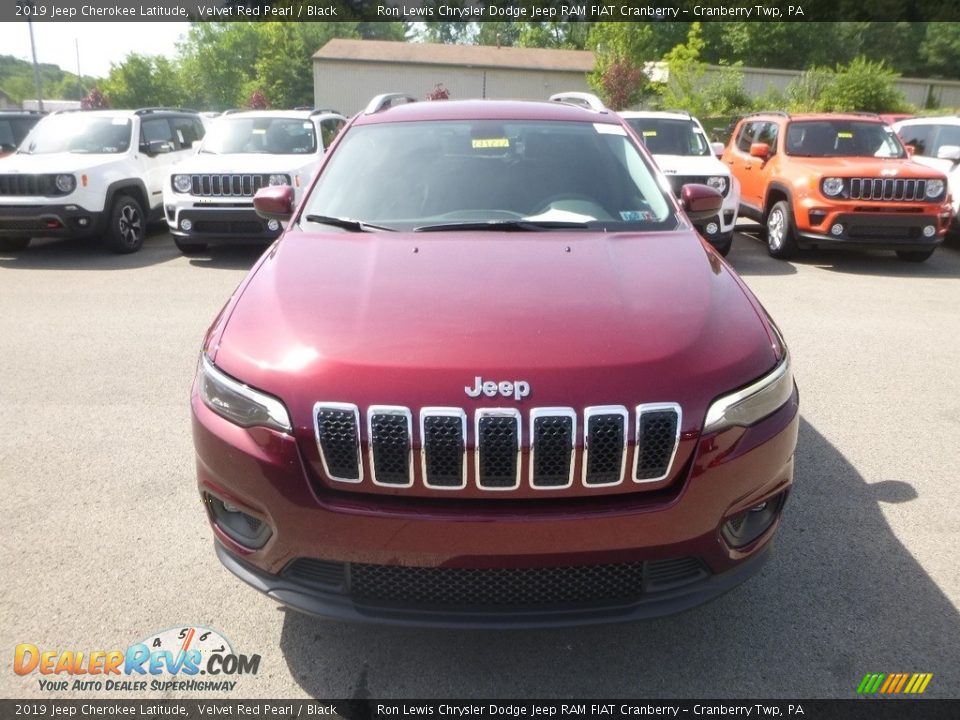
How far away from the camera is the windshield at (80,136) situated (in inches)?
402

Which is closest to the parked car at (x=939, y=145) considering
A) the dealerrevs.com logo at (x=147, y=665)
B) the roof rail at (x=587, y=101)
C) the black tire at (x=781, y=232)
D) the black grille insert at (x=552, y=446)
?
the black tire at (x=781, y=232)

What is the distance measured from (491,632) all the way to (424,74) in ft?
150

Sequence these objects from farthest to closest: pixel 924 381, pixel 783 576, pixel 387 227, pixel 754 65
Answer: pixel 754 65
pixel 924 381
pixel 387 227
pixel 783 576

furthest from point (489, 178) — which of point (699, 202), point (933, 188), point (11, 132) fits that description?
point (11, 132)

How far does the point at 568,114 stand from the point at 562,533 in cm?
270

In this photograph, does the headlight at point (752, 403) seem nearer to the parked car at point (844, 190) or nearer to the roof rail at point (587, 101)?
the roof rail at point (587, 101)

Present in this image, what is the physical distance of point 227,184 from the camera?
9.09 m

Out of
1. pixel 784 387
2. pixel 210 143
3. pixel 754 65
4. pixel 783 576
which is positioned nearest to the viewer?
pixel 784 387

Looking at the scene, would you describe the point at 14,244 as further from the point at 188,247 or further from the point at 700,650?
the point at 700,650

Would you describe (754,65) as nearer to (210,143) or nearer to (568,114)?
(210,143)

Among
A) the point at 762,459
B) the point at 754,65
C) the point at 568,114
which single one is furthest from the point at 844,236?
the point at 754,65

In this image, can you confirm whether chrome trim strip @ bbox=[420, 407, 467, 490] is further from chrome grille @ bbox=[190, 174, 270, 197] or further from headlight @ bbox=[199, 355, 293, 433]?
chrome grille @ bbox=[190, 174, 270, 197]

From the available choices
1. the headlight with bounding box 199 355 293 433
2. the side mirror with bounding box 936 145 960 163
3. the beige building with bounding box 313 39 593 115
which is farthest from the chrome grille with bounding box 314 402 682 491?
the beige building with bounding box 313 39 593 115

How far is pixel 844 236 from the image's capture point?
8938 millimetres
